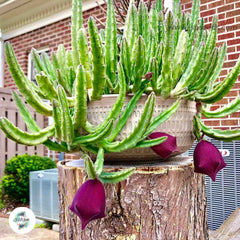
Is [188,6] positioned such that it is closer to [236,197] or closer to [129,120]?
[236,197]

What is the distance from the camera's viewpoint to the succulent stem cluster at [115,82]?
91 cm

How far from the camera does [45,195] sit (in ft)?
11.9

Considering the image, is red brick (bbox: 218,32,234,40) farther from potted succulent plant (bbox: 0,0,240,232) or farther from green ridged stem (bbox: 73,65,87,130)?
green ridged stem (bbox: 73,65,87,130)

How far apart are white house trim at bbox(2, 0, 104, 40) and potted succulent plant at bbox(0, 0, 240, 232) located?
14.0 ft

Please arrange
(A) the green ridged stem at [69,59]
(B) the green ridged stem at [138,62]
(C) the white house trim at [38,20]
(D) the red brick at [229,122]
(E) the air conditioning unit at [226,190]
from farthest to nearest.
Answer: (C) the white house trim at [38,20], (D) the red brick at [229,122], (E) the air conditioning unit at [226,190], (A) the green ridged stem at [69,59], (B) the green ridged stem at [138,62]

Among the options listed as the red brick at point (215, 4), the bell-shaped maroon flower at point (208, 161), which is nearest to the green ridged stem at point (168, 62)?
the bell-shaped maroon flower at point (208, 161)

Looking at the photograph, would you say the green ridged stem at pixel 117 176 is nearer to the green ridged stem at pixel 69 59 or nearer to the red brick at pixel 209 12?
the green ridged stem at pixel 69 59

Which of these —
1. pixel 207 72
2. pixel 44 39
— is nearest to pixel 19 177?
pixel 44 39

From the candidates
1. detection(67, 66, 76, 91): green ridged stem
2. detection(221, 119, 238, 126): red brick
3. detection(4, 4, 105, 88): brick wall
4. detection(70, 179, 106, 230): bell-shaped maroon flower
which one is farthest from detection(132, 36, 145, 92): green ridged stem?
detection(4, 4, 105, 88): brick wall

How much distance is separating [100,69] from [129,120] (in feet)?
0.69

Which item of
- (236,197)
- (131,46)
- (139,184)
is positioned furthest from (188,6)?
(139,184)

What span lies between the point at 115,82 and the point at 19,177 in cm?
378

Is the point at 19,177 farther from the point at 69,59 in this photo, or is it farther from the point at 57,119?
the point at 57,119

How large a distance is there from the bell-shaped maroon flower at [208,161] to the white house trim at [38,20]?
14.8 feet
